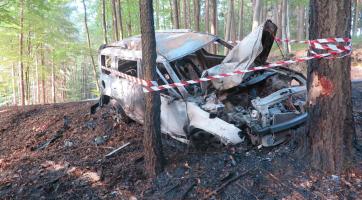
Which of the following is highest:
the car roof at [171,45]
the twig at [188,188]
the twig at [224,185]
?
the car roof at [171,45]

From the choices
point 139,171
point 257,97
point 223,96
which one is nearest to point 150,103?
point 139,171

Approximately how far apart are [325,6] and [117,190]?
3.86m

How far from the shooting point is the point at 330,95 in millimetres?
4141

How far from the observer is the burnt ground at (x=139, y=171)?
4.23 metres

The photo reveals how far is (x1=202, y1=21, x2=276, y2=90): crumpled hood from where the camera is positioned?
5.81 meters

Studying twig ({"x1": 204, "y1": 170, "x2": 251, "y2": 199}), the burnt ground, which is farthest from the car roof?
twig ({"x1": 204, "y1": 170, "x2": 251, "y2": 199})

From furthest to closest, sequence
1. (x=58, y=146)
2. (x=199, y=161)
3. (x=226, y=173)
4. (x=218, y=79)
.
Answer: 1. (x=58, y=146)
2. (x=218, y=79)
3. (x=199, y=161)
4. (x=226, y=173)

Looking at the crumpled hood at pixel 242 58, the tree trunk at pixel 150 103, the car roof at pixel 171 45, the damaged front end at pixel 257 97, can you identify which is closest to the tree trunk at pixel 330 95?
the damaged front end at pixel 257 97

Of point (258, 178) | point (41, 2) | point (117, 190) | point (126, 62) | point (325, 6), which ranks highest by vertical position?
point (41, 2)

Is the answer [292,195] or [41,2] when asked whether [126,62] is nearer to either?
[292,195]

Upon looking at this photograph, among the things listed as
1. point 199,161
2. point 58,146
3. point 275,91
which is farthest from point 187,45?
point 58,146

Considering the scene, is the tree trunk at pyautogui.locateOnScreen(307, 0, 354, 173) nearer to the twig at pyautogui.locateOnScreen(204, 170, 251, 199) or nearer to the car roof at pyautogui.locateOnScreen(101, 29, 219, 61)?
the twig at pyautogui.locateOnScreen(204, 170, 251, 199)

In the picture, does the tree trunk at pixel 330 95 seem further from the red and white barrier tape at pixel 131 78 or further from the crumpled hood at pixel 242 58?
the red and white barrier tape at pixel 131 78

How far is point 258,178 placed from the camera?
14.8 ft
